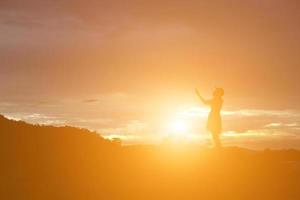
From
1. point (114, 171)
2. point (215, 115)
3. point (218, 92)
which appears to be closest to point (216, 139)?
point (215, 115)

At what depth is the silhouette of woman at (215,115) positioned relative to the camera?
82.8ft

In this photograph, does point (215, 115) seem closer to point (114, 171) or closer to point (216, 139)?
point (216, 139)

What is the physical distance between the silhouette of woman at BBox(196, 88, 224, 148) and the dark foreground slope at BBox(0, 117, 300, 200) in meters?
0.83

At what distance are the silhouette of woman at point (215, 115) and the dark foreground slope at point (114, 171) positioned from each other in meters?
0.83

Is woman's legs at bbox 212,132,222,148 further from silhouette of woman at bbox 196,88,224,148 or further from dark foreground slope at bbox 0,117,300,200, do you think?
dark foreground slope at bbox 0,117,300,200

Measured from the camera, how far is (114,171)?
2059 centimetres

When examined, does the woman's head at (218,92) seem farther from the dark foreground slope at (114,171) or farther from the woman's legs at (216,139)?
the dark foreground slope at (114,171)

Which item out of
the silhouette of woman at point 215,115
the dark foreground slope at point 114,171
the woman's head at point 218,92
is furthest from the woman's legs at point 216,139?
the woman's head at point 218,92

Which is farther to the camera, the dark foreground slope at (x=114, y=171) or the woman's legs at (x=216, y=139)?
the woman's legs at (x=216, y=139)

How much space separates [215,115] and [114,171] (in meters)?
6.43

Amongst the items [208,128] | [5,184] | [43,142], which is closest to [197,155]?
[208,128]

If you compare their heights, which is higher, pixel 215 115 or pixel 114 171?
pixel 215 115

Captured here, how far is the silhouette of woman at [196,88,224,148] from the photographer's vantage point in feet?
82.8

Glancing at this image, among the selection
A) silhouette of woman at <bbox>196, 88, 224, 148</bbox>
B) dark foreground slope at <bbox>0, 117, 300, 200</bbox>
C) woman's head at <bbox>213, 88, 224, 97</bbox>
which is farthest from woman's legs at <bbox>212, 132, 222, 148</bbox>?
woman's head at <bbox>213, 88, 224, 97</bbox>
